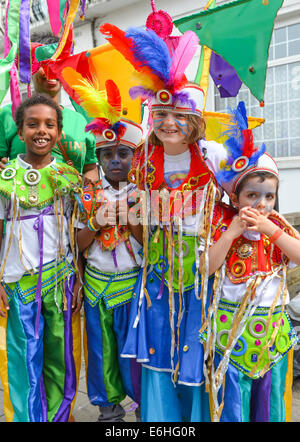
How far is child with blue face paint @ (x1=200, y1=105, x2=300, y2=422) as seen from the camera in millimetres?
1590

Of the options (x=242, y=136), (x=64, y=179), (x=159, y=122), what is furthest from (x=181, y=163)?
(x=64, y=179)

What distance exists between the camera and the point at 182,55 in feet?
5.37

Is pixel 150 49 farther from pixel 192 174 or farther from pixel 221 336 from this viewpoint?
pixel 221 336

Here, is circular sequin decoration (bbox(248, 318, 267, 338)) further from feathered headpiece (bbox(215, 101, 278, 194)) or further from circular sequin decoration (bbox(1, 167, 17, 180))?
circular sequin decoration (bbox(1, 167, 17, 180))

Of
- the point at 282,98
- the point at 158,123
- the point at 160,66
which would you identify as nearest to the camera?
the point at 160,66

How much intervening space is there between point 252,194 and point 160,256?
1.71 feet

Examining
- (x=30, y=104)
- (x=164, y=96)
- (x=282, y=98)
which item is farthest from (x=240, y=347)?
(x=282, y=98)

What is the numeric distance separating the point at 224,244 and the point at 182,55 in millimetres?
788

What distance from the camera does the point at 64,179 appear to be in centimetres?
206

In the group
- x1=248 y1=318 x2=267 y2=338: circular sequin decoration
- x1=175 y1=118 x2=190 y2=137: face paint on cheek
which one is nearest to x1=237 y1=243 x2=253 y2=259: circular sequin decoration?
x1=248 y1=318 x2=267 y2=338: circular sequin decoration

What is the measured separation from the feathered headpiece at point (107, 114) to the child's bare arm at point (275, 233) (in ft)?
2.68

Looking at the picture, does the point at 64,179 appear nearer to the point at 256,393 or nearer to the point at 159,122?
the point at 159,122

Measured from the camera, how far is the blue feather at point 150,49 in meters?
1.62

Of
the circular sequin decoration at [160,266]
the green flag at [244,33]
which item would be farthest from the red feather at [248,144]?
the circular sequin decoration at [160,266]
